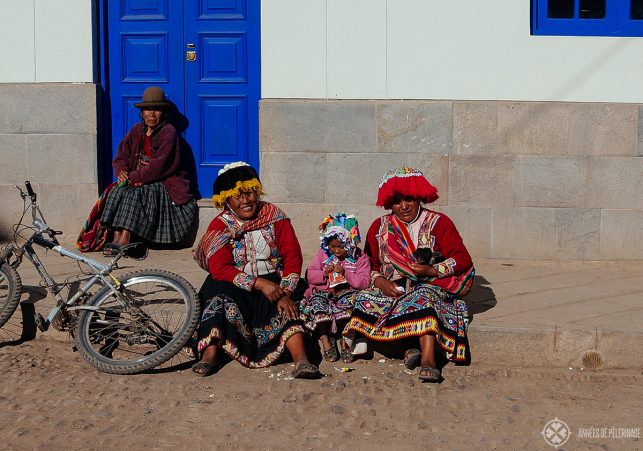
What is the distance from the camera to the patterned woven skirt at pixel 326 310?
6.02m

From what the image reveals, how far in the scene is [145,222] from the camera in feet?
27.3

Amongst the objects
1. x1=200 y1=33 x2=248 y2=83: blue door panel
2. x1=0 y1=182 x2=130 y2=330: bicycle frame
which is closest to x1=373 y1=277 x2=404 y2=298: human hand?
x1=0 y1=182 x2=130 y2=330: bicycle frame

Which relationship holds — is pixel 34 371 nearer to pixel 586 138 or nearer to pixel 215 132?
pixel 215 132

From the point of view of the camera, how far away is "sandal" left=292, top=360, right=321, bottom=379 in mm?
5582

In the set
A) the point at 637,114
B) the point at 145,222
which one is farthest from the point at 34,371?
the point at 637,114

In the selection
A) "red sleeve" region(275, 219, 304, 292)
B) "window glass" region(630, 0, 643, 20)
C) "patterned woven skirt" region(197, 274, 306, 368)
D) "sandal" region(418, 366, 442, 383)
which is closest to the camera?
"sandal" region(418, 366, 442, 383)

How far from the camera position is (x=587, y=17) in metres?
8.12

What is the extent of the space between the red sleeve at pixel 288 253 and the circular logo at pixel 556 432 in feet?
5.94

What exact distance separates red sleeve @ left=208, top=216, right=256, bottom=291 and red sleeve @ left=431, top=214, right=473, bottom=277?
1126mm

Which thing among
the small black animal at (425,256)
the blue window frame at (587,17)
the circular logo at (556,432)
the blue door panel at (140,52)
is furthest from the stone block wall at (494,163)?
the circular logo at (556,432)

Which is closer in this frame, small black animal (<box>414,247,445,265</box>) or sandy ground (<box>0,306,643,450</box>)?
sandy ground (<box>0,306,643,450</box>)

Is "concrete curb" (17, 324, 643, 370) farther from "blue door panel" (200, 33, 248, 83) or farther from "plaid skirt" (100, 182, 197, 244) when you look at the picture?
"blue door panel" (200, 33, 248, 83)

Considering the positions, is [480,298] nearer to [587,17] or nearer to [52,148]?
[587,17]

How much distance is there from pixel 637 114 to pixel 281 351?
3.80 m
